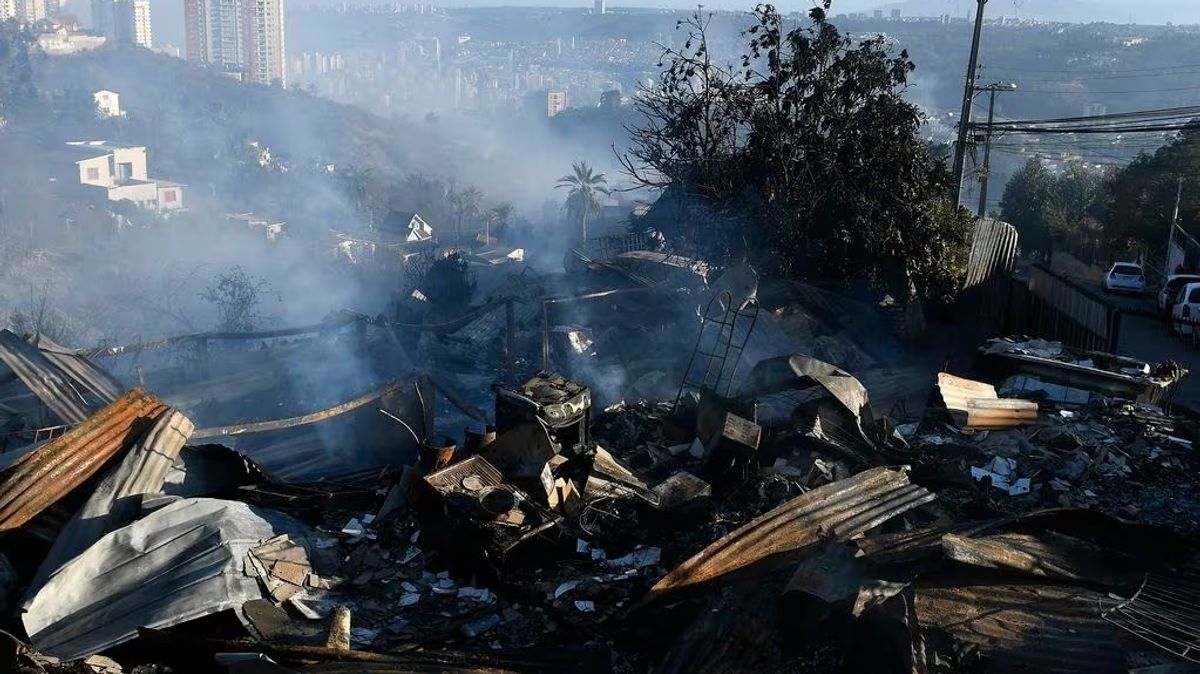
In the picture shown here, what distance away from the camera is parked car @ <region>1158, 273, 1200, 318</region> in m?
17.5

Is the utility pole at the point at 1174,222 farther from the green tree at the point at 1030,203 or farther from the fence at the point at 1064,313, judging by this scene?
the fence at the point at 1064,313

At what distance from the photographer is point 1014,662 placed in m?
4.70

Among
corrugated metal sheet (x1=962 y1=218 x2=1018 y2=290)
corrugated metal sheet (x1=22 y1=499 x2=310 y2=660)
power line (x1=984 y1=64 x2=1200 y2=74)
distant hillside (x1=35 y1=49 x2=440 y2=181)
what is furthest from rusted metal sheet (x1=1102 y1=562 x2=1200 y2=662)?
power line (x1=984 y1=64 x2=1200 y2=74)

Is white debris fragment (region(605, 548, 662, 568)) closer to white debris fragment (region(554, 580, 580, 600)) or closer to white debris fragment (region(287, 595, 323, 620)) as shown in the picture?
white debris fragment (region(554, 580, 580, 600))

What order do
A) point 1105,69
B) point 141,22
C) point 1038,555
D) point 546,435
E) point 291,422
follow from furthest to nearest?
point 141,22
point 1105,69
point 291,422
point 546,435
point 1038,555

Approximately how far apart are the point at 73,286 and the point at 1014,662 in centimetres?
4536

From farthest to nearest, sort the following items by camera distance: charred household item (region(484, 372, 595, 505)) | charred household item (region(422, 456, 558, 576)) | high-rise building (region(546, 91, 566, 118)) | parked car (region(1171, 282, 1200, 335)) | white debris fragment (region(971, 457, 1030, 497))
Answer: high-rise building (region(546, 91, 566, 118))
parked car (region(1171, 282, 1200, 335))
white debris fragment (region(971, 457, 1030, 497))
charred household item (region(484, 372, 595, 505))
charred household item (region(422, 456, 558, 576))

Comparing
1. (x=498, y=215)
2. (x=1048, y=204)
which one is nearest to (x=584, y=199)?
(x=498, y=215)

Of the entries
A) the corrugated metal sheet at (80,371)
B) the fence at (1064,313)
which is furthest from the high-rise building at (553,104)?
the corrugated metal sheet at (80,371)

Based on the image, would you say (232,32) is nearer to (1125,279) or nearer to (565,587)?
(1125,279)

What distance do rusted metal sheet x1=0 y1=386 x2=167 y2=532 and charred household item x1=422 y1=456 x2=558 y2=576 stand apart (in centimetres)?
199

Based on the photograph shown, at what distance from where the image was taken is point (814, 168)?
524 inches

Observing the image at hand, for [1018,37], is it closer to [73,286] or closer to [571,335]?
[73,286]

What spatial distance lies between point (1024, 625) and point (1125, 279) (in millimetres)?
19196
